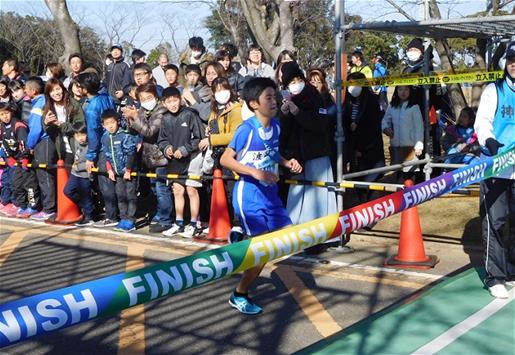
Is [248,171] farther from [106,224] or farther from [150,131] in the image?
[106,224]

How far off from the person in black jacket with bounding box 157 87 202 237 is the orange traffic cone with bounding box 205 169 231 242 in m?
0.42

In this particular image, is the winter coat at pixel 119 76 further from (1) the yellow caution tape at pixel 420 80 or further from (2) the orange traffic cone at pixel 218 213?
(1) the yellow caution tape at pixel 420 80

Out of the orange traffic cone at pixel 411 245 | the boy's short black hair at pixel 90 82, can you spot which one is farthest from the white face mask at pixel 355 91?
the boy's short black hair at pixel 90 82

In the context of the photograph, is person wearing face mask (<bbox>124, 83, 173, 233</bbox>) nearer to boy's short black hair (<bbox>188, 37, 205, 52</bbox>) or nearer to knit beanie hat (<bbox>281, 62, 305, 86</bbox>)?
knit beanie hat (<bbox>281, 62, 305, 86</bbox>)

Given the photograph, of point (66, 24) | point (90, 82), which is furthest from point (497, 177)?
point (66, 24)

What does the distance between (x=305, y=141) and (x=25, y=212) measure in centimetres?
517

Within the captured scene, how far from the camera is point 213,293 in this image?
622 cm

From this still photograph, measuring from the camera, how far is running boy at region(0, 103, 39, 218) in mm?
10586

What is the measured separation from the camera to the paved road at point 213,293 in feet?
16.8

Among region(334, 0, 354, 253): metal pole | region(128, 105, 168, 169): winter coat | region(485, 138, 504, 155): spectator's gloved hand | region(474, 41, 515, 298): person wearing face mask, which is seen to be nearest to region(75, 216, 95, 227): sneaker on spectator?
region(128, 105, 168, 169): winter coat

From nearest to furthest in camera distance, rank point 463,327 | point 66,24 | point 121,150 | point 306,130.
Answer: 1. point 463,327
2. point 306,130
3. point 121,150
4. point 66,24

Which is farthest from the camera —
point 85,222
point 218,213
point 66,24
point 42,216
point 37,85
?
point 66,24

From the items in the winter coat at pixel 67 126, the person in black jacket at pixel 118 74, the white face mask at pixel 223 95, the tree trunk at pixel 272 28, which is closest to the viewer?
the white face mask at pixel 223 95

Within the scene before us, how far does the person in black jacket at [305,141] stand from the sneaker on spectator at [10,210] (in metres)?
5.03
